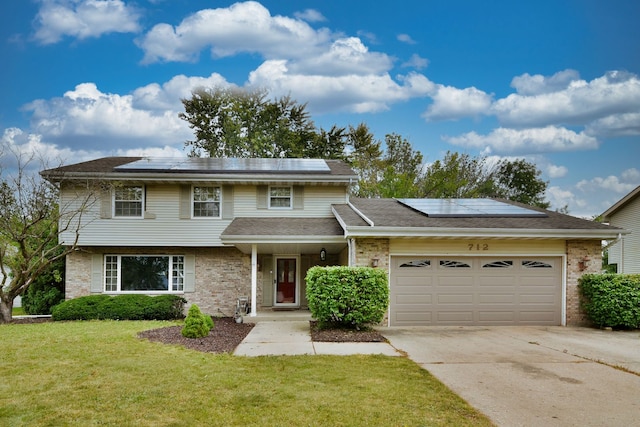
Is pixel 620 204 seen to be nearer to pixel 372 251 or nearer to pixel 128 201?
pixel 372 251

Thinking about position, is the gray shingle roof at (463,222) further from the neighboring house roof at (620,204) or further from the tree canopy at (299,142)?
the tree canopy at (299,142)

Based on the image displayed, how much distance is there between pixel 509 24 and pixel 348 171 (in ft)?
→ 29.2

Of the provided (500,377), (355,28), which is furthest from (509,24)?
(500,377)

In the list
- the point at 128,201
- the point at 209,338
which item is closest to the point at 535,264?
→ the point at 209,338

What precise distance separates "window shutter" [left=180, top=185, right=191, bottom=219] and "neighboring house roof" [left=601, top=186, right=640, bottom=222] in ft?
67.0

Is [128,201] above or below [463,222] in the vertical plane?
above

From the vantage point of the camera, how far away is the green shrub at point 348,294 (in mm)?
11203

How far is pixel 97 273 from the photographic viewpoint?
16.8m

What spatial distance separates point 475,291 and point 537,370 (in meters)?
5.73

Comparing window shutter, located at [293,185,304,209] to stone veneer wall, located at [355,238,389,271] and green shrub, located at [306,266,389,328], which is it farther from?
green shrub, located at [306,266,389,328]

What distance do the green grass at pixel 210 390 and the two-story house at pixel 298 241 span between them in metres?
5.09

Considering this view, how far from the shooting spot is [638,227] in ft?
78.0

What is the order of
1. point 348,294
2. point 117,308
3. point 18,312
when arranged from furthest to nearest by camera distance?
point 18,312, point 117,308, point 348,294

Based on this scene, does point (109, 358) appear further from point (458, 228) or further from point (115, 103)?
point (115, 103)
